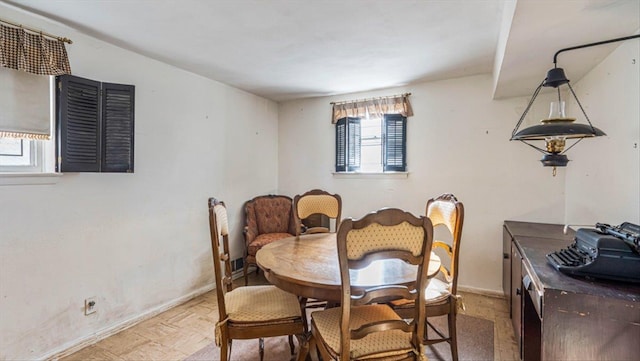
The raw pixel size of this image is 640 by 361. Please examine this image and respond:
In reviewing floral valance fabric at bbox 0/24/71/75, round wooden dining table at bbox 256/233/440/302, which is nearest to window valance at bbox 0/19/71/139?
floral valance fabric at bbox 0/24/71/75

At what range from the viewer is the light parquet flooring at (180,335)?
Answer: 7.40ft

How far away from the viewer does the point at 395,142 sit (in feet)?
12.3

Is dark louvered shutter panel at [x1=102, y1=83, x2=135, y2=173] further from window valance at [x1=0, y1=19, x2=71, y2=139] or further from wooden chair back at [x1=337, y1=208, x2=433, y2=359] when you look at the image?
wooden chair back at [x1=337, y1=208, x2=433, y2=359]

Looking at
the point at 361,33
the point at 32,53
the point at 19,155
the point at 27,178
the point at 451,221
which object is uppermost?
the point at 361,33

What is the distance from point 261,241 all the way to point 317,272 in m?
2.00

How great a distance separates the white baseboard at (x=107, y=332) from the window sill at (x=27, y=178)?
1190 mm

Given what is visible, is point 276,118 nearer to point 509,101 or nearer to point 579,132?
point 509,101

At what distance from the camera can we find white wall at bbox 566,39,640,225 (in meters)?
1.88

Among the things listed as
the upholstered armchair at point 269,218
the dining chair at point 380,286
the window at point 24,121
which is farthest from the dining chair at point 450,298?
the window at point 24,121

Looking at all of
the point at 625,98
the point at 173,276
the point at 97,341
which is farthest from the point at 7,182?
the point at 625,98

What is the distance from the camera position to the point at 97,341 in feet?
7.91

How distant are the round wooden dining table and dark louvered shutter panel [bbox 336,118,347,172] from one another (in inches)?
79.4

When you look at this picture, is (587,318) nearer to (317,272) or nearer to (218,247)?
(317,272)

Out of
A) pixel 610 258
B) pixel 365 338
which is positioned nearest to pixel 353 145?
pixel 365 338
